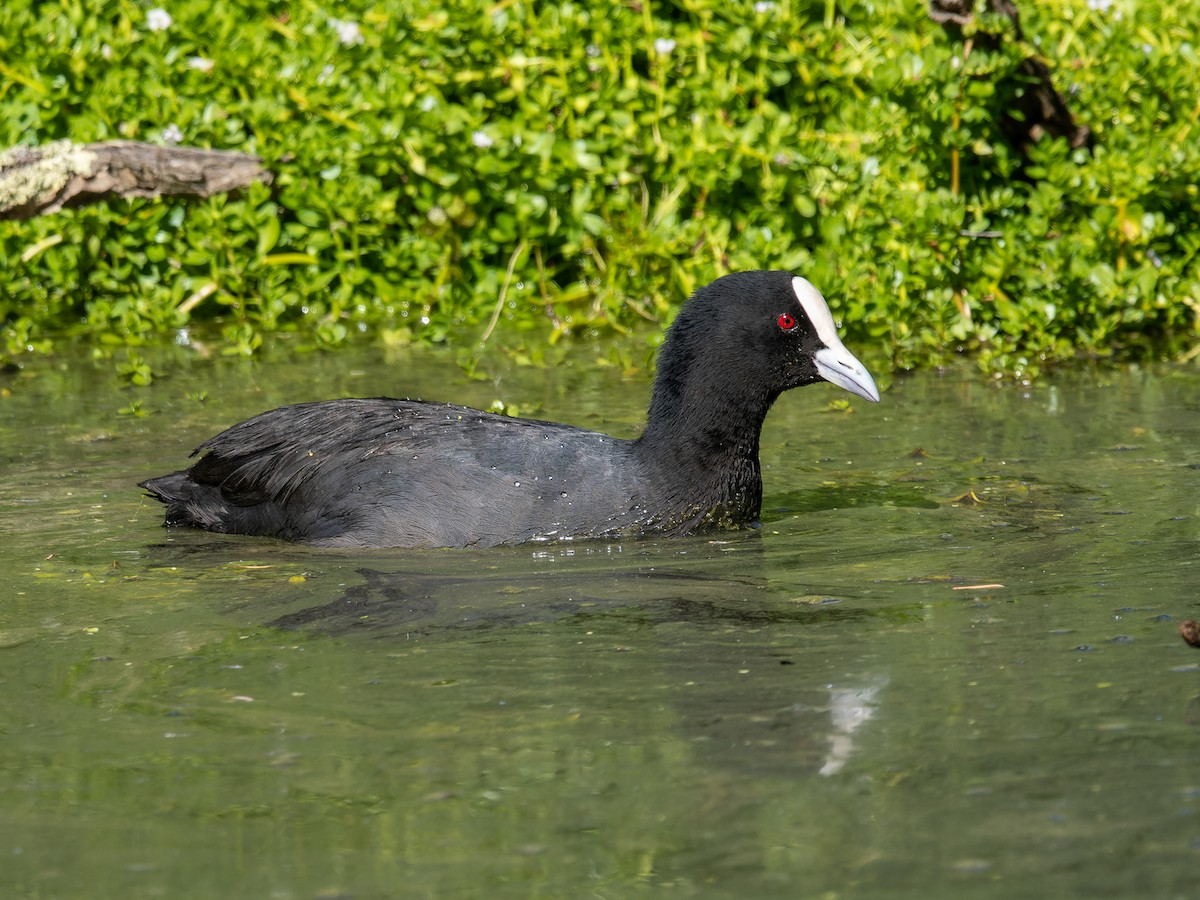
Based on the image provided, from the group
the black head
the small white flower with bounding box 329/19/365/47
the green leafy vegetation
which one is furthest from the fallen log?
the black head

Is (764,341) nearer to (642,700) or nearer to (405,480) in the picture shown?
(405,480)

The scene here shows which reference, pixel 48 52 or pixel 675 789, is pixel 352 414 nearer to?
pixel 675 789

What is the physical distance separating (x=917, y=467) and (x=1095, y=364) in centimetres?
173

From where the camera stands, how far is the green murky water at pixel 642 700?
8.73 feet

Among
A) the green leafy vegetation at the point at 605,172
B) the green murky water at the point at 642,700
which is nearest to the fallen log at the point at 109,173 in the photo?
the green leafy vegetation at the point at 605,172

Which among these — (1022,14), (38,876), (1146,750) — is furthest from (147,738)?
(1022,14)

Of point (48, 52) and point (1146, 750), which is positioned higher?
point (48, 52)

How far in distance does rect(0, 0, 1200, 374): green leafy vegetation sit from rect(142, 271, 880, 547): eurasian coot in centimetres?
183

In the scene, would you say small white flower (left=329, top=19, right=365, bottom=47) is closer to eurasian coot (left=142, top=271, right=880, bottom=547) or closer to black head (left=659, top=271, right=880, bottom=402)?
eurasian coot (left=142, top=271, right=880, bottom=547)

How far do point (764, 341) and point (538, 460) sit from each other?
73 cm

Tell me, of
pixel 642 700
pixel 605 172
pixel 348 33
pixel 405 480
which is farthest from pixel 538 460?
pixel 348 33

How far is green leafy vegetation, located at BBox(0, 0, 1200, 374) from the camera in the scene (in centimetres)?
674

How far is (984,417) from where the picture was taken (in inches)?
237

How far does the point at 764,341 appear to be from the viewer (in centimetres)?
496
